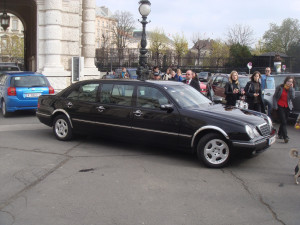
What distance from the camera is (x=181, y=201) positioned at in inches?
Result: 175

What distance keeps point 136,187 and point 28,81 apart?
8.21 m

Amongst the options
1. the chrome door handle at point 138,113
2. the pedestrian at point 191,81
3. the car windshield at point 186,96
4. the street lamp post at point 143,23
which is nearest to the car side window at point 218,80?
the street lamp post at point 143,23

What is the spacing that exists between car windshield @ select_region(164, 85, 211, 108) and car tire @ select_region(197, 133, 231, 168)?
87 cm

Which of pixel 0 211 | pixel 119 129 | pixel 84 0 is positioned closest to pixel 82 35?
pixel 84 0

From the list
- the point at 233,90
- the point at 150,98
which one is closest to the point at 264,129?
the point at 150,98

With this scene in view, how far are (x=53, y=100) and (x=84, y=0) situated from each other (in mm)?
12035

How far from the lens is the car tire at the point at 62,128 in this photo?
7.86 meters

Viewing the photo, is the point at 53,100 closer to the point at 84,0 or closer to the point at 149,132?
the point at 149,132

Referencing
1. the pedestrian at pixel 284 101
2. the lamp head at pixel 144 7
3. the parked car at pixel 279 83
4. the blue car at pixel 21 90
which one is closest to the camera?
the pedestrian at pixel 284 101

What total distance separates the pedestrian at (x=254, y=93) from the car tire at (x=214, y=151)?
3802 mm

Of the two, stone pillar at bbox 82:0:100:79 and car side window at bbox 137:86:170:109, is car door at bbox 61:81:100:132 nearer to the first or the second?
car side window at bbox 137:86:170:109

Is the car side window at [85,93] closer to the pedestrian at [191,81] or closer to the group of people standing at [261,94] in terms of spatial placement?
the pedestrian at [191,81]

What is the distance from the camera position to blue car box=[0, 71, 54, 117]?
11.3 metres

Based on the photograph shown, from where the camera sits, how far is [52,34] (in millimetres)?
15938
